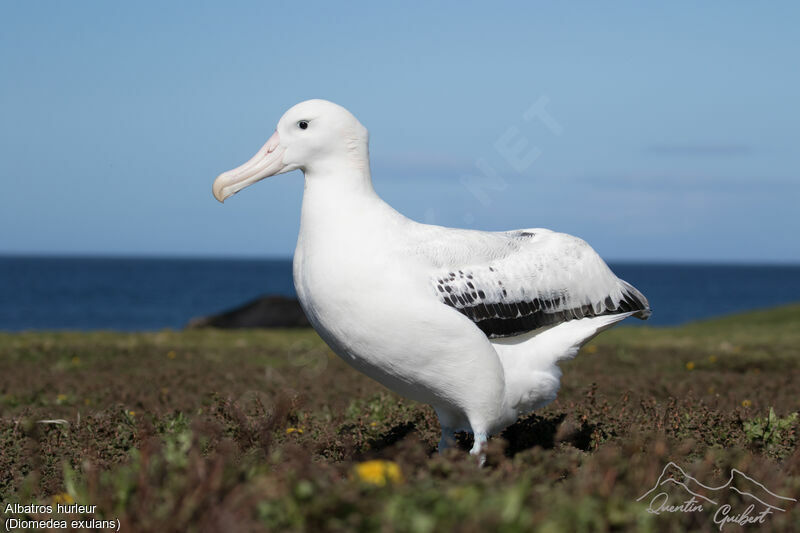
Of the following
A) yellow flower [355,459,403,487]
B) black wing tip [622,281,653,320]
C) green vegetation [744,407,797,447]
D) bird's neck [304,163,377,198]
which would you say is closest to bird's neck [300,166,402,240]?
bird's neck [304,163,377,198]

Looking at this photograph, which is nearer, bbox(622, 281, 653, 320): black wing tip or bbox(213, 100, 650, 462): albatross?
bbox(213, 100, 650, 462): albatross

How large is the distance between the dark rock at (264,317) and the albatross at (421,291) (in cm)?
1850

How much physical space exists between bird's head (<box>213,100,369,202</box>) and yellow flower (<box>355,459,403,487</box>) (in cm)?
211

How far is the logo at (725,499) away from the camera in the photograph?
11.6 feet

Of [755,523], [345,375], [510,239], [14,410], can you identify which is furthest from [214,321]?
[755,523]

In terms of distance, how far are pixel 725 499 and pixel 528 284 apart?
1.79 metres

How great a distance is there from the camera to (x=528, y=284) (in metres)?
5.07

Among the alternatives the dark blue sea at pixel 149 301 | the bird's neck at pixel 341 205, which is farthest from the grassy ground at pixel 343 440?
the dark blue sea at pixel 149 301

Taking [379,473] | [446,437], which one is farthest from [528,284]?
[379,473]

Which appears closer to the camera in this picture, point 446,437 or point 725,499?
point 725,499

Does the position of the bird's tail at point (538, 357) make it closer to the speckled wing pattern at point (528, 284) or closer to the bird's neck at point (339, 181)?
the speckled wing pattern at point (528, 284)

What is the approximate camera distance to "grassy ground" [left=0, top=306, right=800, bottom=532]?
2.72 m

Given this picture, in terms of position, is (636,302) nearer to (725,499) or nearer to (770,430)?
(770,430)

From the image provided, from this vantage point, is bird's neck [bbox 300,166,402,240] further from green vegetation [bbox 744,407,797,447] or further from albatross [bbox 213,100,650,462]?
green vegetation [bbox 744,407,797,447]
